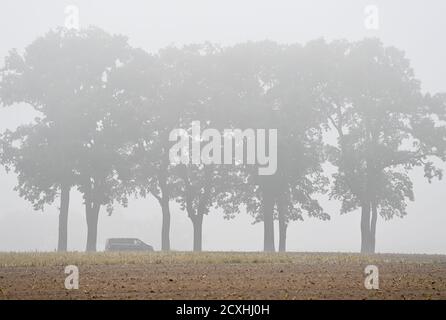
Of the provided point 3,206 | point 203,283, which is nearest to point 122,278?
point 203,283

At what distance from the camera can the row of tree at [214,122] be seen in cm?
4766

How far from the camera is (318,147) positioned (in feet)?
168

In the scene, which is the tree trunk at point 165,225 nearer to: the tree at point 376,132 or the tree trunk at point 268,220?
the tree trunk at point 268,220

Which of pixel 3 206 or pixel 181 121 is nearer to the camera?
pixel 181 121

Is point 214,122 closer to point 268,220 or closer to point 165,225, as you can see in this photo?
Answer: point 268,220

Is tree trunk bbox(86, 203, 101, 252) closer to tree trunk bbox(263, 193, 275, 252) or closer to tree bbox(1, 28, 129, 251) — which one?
tree bbox(1, 28, 129, 251)

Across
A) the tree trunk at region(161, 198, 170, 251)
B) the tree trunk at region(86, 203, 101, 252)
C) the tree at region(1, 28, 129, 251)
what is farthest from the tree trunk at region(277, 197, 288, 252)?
the tree trunk at region(86, 203, 101, 252)

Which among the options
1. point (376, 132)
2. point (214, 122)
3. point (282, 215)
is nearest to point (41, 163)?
point (214, 122)

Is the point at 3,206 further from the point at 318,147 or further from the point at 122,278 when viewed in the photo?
the point at 122,278

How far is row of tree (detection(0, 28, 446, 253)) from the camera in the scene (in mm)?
47656

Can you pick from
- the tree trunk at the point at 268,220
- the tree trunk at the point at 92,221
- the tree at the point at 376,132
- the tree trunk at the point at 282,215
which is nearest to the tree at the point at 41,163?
the tree trunk at the point at 92,221

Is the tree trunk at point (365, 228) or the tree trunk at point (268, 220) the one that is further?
the tree trunk at point (365, 228)
